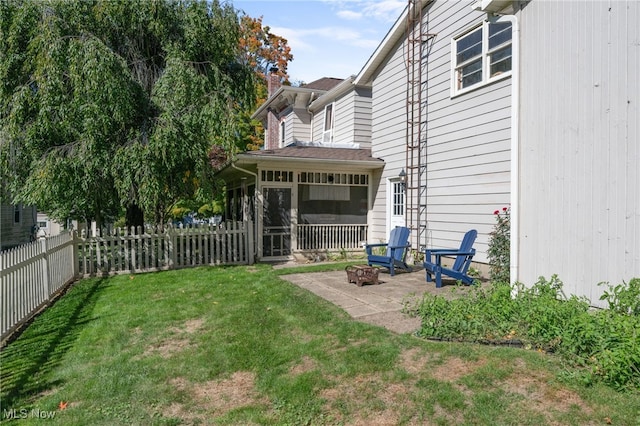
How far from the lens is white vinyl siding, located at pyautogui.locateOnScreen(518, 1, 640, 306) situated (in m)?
4.23

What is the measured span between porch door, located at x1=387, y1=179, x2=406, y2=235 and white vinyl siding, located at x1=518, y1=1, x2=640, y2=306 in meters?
5.91

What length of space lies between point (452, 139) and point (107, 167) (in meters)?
7.35

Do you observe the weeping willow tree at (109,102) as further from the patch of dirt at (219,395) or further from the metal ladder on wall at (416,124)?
the patch of dirt at (219,395)

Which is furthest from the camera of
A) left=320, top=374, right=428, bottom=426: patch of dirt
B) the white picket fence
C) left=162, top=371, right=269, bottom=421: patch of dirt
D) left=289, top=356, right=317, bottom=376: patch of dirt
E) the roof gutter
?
the roof gutter

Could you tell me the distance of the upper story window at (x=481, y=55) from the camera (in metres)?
7.87

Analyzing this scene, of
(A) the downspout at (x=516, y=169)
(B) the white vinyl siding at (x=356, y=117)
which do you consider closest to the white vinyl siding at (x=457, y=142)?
(A) the downspout at (x=516, y=169)

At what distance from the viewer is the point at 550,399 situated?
3064 mm

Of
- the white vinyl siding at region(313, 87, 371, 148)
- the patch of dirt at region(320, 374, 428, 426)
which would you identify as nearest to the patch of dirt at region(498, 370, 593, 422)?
the patch of dirt at region(320, 374, 428, 426)

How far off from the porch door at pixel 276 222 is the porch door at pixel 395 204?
9.10ft

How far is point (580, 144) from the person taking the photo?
15.5ft

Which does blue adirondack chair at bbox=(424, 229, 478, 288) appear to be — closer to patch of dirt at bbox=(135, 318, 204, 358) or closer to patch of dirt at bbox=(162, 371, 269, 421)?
patch of dirt at bbox=(135, 318, 204, 358)

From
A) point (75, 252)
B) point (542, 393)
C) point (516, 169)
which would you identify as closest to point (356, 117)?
point (516, 169)

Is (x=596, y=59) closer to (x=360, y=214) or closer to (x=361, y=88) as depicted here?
(x=360, y=214)

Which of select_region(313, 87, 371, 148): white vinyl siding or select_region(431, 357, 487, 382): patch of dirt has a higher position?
select_region(313, 87, 371, 148): white vinyl siding
